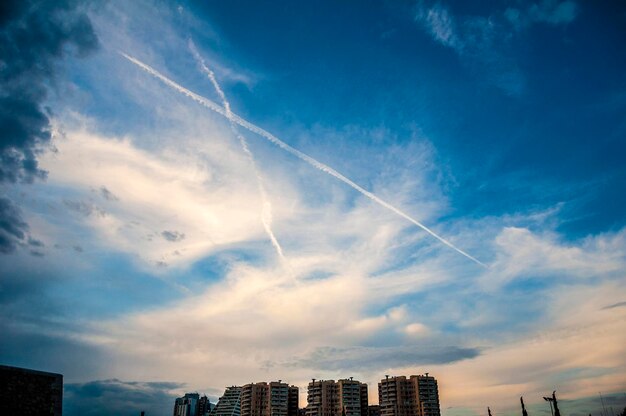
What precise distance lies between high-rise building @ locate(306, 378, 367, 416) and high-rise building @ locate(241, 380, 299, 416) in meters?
8.72

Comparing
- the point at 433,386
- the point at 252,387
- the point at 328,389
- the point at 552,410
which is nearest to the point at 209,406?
the point at 252,387

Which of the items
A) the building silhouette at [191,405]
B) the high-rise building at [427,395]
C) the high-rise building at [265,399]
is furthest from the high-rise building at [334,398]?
the building silhouette at [191,405]

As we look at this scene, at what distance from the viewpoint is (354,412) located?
13038cm

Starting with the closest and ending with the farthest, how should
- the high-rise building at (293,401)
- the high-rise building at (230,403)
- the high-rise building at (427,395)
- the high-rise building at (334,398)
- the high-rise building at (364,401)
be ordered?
the high-rise building at (427,395), the high-rise building at (334,398), the high-rise building at (364,401), the high-rise building at (293,401), the high-rise building at (230,403)

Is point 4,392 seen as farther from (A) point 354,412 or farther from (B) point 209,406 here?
(B) point 209,406

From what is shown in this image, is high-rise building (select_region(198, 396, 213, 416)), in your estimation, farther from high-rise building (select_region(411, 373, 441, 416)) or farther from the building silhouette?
high-rise building (select_region(411, 373, 441, 416))

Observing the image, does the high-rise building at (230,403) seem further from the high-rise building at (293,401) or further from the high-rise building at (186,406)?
the high-rise building at (186,406)

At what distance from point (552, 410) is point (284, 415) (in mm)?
92787

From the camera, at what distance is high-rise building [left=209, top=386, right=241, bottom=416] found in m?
Answer: 145

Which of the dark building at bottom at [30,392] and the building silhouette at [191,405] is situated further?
the building silhouette at [191,405]

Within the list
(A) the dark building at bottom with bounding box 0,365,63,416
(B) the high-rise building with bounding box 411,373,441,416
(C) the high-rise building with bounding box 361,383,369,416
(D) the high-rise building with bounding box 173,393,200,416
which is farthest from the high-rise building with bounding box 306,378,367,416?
(A) the dark building at bottom with bounding box 0,365,63,416

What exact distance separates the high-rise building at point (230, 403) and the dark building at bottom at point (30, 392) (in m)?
138

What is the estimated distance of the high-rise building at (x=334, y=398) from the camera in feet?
426

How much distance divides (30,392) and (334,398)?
126793 mm
